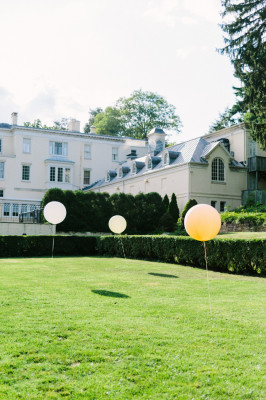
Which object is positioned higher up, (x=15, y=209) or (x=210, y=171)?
(x=210, y=171)

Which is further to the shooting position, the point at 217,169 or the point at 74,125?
the point at 74,125

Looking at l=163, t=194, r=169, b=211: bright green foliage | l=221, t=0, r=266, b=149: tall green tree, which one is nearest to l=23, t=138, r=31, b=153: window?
l=163, t=194, r=169, b=211: bright green foliage

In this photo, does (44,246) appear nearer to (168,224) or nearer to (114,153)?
(168,224)

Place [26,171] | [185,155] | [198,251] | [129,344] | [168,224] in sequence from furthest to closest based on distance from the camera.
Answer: [26,171]
[185,155]
[168,224]
[198,251]
[129,344]

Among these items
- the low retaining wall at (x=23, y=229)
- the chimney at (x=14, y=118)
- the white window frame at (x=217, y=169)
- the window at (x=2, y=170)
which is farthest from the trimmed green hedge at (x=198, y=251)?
the chimney at (x=14, y=118)

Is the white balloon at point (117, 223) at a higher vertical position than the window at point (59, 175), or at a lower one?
lower

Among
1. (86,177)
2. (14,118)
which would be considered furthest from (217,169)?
(14,118)

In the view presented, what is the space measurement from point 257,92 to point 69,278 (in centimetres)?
1912

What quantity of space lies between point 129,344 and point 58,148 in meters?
45.3

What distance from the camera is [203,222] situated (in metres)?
9.02

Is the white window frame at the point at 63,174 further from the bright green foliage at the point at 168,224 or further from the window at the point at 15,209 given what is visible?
the bright green foliage at the point at 168,224

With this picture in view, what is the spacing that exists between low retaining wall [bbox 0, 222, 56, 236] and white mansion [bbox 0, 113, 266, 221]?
15.9ft

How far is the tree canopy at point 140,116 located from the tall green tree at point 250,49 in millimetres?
36922

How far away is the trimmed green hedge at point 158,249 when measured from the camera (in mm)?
13742
